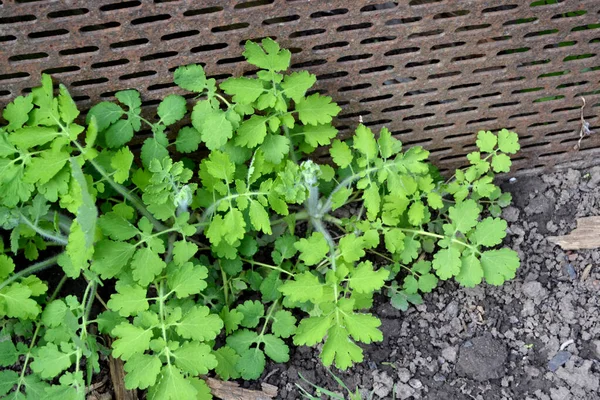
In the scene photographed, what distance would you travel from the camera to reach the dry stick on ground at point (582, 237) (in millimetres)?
2916

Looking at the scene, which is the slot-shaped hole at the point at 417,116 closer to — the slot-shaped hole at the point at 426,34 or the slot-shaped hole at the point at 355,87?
the slot-shaped hole at the point at 355,87

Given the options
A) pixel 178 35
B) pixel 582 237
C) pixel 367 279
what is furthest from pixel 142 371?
pixel 582 237

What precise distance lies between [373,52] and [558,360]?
132 cm

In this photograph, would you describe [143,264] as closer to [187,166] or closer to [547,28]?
[187,166]

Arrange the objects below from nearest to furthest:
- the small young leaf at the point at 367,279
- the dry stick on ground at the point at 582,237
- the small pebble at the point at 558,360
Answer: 1. the small young leaf at the point at 367,279
2. the small pebble at the point at 558,360
3. the dry stick on ground at the point at 582,237

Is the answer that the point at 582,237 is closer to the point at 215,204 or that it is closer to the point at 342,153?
the point at 342,153

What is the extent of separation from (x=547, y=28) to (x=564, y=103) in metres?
0.40

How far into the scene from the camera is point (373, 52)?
2.55 metres

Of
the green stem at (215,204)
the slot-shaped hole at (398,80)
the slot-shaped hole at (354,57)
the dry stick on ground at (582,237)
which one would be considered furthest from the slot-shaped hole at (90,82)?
the dry stick on ground at (582,237)

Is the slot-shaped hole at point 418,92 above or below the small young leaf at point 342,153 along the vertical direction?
above

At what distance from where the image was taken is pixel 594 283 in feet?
9.35

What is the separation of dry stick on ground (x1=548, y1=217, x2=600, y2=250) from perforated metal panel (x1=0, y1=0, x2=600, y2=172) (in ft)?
1.30

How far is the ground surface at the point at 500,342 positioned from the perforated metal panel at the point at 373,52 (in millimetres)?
554

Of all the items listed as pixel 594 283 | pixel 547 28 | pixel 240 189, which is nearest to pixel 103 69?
pixel 240 189
